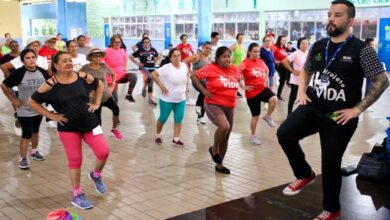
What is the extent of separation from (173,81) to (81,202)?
110 inches

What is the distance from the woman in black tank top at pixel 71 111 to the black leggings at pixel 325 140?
6.21 feet

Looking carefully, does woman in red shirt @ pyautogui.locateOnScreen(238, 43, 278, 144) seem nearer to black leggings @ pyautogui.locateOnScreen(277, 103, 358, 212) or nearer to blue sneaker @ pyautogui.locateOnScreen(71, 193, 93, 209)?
black leggings @ pyautogui.locateOnScreen(277, 103, 358, 212)

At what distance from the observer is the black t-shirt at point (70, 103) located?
4496 millimetres

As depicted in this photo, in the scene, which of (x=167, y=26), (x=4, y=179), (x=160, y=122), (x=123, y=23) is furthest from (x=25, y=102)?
(x=123, y=23)

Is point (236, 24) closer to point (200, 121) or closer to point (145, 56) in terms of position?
point (145, 56)

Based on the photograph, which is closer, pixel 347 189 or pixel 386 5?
pixel 347 189

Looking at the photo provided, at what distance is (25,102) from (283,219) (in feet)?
11.8

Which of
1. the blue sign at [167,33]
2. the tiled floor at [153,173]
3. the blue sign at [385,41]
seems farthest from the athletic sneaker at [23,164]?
the blue sign at [167,33]

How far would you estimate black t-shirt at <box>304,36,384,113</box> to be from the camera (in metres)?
3.49

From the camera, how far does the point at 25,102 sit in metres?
5.88

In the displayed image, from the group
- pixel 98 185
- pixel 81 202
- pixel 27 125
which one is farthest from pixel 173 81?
pixel 81 202

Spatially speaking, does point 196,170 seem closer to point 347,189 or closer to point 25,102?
point 347,189

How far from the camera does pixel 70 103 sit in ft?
→ 14.8

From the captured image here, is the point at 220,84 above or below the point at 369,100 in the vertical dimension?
below
